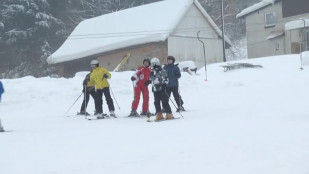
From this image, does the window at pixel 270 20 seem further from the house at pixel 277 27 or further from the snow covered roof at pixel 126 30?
the snow covered roof at pixel 126 30

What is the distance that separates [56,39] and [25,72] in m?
4.38

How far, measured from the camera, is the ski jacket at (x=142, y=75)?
490 inches

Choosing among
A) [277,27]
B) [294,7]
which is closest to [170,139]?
[294,7]

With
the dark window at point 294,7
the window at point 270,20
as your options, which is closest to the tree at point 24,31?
the window at point 270,20

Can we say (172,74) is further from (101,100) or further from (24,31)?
(24,31)

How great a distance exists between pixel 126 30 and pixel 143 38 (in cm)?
420

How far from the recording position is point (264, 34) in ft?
129

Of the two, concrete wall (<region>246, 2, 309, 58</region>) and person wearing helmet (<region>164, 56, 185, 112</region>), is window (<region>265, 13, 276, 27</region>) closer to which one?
concrete wall (<region>246, 2, 309, 58</region>)

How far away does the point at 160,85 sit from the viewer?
439 inches

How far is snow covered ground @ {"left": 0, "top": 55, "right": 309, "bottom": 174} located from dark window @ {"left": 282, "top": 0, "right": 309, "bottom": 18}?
69.8 ft

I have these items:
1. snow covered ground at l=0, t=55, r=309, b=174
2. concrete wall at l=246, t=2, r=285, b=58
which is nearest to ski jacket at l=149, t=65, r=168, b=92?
snow covered ground at l=0, t=55, r=309, b=174

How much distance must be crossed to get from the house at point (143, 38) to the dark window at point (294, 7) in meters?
5.43

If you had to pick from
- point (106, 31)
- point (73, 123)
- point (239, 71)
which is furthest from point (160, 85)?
point (106, 31)

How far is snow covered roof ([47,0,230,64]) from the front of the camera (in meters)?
31.8
